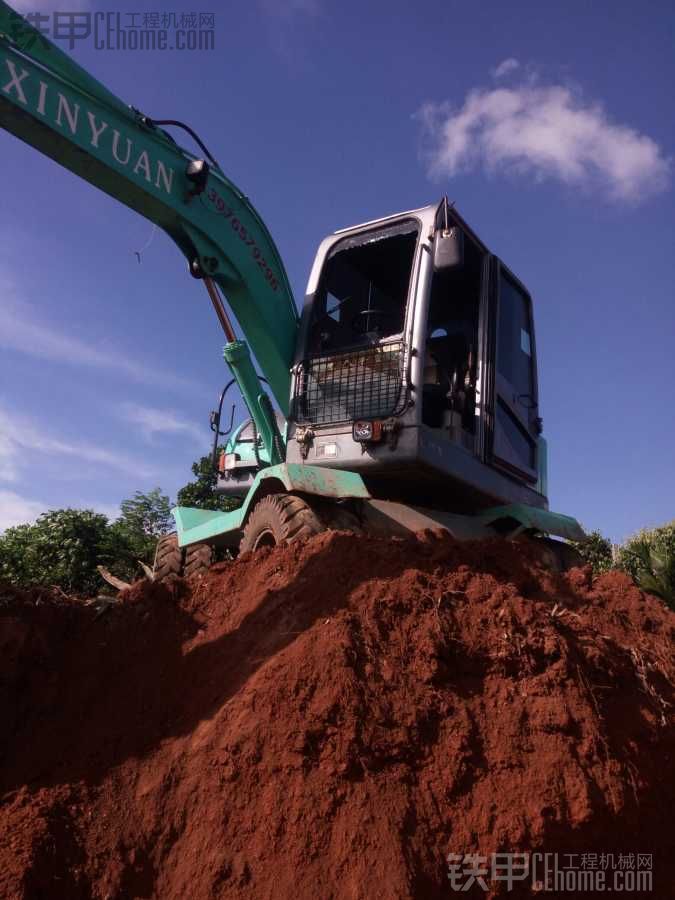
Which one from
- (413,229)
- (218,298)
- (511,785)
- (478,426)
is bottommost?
(511,785)

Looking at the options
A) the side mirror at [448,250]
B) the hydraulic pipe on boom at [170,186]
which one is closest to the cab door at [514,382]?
the side mirror at [448,250]

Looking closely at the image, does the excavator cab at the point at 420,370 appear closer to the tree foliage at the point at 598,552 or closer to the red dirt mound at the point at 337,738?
the red dirt mound at the point at 337,738

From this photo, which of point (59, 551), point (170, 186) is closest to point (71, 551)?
point (59, 551)

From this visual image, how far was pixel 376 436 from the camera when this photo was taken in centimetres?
597

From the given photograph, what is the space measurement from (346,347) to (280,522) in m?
1.91

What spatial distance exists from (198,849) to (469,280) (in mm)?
6060

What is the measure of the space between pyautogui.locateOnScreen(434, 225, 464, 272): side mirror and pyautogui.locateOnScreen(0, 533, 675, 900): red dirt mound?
2.59 metres

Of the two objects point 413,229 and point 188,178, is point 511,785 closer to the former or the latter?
point 413,229

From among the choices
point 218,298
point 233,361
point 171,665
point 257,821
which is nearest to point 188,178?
point 218,298

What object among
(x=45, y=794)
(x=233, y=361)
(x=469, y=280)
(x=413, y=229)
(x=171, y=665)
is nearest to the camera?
(x=45, y=794)

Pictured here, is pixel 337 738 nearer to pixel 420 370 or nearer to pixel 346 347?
pixel 420 370

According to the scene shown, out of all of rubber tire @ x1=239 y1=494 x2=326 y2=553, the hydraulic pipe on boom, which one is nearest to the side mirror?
the hydraulic pipe on boom

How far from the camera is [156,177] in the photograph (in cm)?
654

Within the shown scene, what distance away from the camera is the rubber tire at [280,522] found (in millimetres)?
5430
